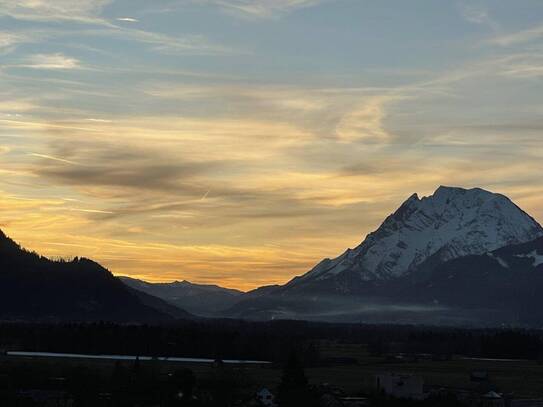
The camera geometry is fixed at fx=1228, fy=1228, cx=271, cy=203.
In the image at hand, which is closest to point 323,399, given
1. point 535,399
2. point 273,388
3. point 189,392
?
point 189,392

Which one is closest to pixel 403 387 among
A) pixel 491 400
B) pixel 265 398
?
pixel 491 400

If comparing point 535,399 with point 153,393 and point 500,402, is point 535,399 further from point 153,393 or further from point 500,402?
point 153,393

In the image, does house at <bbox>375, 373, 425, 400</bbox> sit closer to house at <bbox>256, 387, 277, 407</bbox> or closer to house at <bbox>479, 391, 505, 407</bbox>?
house at <bbox>479, 391, 505, 407</bbox>

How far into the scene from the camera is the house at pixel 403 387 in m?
183

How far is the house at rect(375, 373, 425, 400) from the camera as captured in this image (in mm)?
182812

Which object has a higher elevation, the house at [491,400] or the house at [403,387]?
the house at [403,387]

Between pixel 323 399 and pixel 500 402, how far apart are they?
39.7m

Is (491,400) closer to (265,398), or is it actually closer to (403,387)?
(403,387)

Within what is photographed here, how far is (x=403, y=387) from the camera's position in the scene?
187 meters

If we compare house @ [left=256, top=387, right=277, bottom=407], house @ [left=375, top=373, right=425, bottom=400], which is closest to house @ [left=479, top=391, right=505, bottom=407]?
house @ [left=375, top=373, right=425, bottom=400]

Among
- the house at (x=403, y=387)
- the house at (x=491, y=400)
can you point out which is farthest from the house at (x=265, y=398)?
the house at (x=491, y=400)

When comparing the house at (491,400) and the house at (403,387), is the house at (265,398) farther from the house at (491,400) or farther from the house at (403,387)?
the house at (491,400)

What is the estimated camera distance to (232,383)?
18388cm

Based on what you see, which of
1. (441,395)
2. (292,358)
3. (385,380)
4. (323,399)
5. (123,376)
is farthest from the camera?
(385,380)
